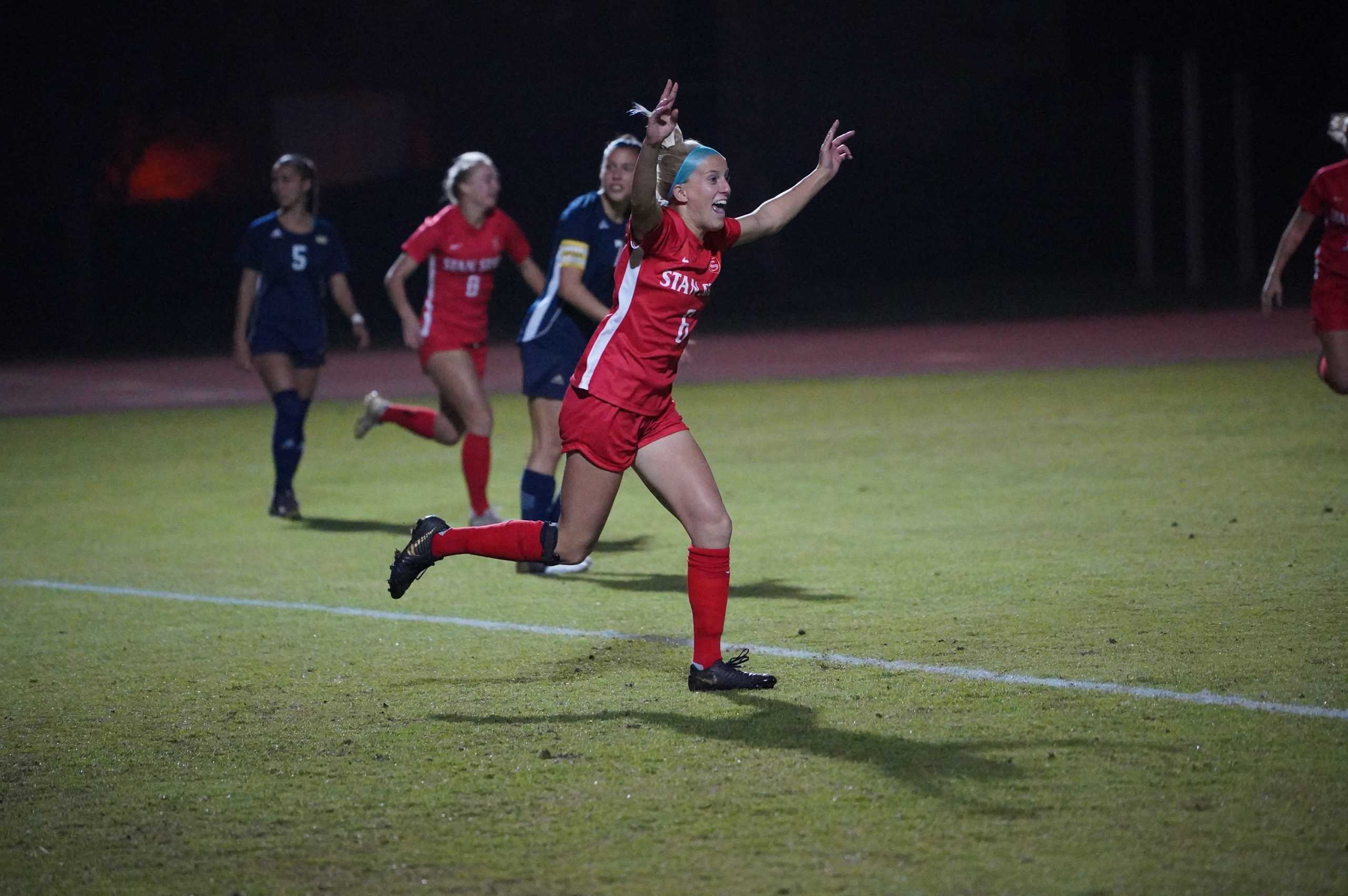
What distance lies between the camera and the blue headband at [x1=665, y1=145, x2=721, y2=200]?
17.8ft

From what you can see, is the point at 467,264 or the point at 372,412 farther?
the point at 372,412

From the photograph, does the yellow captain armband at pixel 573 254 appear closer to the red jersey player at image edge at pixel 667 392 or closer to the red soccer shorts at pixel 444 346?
the red soccer shorts at pixel 444 346

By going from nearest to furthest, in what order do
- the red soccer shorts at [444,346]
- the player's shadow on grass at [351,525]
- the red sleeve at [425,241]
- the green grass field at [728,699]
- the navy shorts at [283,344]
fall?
the green grass field at [728,699], the red sleeve at [425,241], the red soccer shorts at [444,346], the player's shadow on grass at [351,525], the navy shorts at [283,344]

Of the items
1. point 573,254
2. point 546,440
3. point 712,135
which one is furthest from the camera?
point 712,135

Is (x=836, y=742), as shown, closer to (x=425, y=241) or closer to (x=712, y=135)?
(x=425, y=241)

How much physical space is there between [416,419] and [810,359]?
35.1 feet

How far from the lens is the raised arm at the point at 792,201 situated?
18.6 ft

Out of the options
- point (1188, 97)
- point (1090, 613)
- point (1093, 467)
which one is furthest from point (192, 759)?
point (1188, 97)

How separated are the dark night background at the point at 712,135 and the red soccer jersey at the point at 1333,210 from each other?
632 inches

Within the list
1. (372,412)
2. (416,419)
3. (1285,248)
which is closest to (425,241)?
(416,419)

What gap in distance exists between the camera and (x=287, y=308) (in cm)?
1044

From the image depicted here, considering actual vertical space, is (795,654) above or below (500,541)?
below

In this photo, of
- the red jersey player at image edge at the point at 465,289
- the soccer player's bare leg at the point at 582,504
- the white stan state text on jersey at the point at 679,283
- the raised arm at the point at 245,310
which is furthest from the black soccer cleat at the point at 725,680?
the raised arm at the point at 245,310


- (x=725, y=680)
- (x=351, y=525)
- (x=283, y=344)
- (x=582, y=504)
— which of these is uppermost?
(x=283, y=344)
